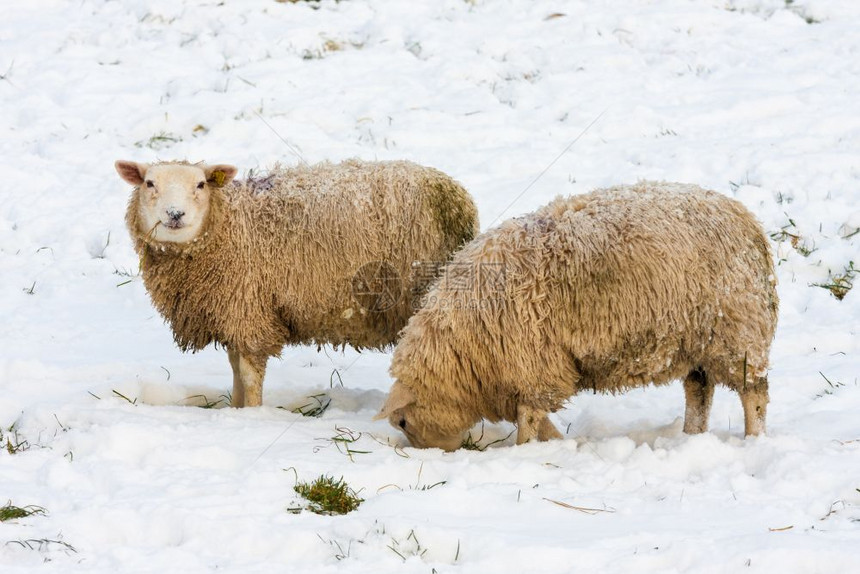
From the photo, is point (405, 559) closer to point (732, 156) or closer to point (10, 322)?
point (10, 322)

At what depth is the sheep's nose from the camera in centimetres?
527

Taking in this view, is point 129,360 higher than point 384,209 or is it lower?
lower

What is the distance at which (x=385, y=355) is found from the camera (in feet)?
22.5

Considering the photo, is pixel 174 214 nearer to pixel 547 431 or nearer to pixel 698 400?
pixel 547 431

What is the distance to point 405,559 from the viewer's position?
351 cm

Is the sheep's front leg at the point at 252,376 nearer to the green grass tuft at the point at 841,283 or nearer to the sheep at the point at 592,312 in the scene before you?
the sheep at the point at 592,312

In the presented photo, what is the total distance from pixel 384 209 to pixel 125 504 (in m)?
2.34

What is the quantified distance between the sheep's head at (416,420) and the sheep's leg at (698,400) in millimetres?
1190

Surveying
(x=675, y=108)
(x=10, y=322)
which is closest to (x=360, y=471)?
(x=10, y=322)

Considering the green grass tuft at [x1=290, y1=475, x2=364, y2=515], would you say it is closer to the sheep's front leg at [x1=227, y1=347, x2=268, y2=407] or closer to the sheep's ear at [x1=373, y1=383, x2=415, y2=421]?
the sheep's ear at [x1=373, y1=383, x2=415, y2=421]

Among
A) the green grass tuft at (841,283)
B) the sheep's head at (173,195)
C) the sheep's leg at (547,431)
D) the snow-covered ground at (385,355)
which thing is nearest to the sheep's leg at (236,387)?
the snow-covered ground at (385,355)

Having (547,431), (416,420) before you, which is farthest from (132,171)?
(547,431)

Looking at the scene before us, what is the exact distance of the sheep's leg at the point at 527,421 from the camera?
496 cm

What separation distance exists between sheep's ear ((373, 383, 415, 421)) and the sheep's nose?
1.52 metres
